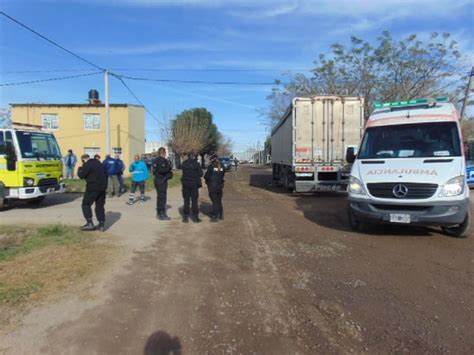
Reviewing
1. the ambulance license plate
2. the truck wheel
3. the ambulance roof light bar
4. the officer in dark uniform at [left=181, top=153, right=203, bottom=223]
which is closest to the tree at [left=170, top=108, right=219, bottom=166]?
the officer in dark uniform at [left=181, top=153, right=203, bottom=223]

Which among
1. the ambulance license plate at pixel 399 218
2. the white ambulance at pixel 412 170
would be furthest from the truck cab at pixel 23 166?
the ambulance license plate at pixel 399 218

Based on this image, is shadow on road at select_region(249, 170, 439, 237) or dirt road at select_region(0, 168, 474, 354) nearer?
dirt road at select_region(0, 168, 474, 354)

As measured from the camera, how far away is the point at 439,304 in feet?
15.2

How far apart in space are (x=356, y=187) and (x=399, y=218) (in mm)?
1000

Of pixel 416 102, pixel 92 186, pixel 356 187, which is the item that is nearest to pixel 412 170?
pixel 356 187

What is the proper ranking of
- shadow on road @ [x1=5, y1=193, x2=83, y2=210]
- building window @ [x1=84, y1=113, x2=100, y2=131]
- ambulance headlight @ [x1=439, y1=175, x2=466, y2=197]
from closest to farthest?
ambulance headlight @ [x1=439, y1=175, x2=466, y2=197], shadow on road @ [x1=5, y1=193, x2=83, y2=210], building window @ [x1=84, y1=113, x2=100, y2=131]

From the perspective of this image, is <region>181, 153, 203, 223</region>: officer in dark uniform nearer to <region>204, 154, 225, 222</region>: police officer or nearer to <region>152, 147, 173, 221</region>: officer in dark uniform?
<region>204, 154, 225, 222</region>: police officer

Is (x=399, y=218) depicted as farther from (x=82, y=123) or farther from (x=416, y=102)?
(x=82, y=123)

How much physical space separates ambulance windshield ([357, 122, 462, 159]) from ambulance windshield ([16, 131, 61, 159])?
9565 mm

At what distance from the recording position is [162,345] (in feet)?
12.3

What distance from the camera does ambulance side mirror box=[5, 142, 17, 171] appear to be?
12.1m

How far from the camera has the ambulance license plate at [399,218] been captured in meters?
7.52

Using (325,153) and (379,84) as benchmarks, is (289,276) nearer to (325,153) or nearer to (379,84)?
(325,153)

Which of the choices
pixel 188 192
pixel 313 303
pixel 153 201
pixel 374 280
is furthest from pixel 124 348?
pixel 153 201
